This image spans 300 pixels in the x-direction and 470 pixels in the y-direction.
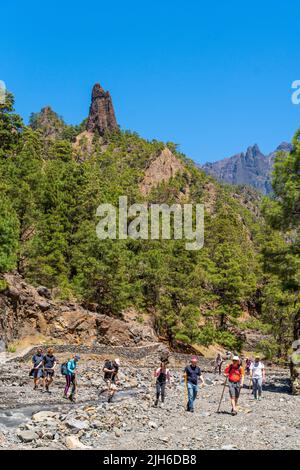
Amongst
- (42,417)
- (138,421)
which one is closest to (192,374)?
(138,421)

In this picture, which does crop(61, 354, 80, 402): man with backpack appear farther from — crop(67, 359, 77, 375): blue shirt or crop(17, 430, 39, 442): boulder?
crop(17, 430, 39, 442): boulder

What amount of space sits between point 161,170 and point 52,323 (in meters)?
103

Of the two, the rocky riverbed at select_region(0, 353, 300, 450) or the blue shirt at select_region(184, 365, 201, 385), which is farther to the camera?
the blue shirt at select_region(184, 365, 201, 385)

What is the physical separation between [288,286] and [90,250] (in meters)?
26.3

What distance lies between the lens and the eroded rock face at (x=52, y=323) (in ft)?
112

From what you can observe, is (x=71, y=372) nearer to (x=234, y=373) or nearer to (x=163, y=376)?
(x=163, y=376)

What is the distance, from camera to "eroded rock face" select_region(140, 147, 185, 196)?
5080 inches

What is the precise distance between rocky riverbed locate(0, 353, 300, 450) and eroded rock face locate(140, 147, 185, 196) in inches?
4126

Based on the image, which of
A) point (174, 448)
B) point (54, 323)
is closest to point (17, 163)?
point (54, 323)

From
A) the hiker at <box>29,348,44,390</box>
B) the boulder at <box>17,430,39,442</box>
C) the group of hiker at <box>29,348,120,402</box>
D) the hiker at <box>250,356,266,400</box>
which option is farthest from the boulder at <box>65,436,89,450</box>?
the hiker at <box>250,356,266,400</box>

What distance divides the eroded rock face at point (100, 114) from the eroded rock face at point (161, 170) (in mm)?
23923

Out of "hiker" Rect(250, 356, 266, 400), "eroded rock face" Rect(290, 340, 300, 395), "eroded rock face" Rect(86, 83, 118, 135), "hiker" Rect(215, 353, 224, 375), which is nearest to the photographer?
"hiker" Rect(250, 356, 266, 400)

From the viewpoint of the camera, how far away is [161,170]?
13562 cm

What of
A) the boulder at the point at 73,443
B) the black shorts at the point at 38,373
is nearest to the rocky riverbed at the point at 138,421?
the boulder at the point at 73,443
